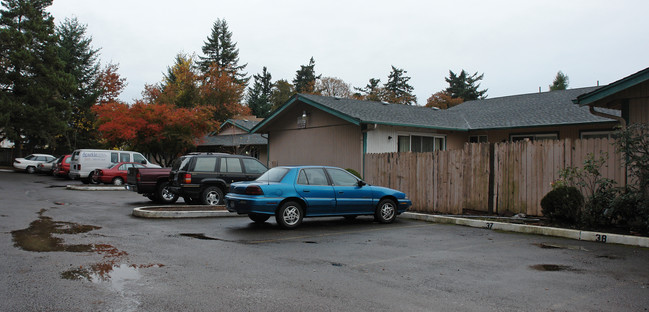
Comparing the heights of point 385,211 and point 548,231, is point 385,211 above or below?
above

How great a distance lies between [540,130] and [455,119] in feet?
13.4

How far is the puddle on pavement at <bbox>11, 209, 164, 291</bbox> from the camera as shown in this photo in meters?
5.78

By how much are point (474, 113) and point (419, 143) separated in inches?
230

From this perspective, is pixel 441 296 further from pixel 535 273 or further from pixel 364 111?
pixel 364 111

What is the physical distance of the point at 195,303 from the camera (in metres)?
4.80

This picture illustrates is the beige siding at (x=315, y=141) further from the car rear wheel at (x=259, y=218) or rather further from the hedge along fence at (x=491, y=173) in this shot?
the car rear wheel at (x=259, y=218)

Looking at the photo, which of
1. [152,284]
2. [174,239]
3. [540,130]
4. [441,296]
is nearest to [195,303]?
[152,284]

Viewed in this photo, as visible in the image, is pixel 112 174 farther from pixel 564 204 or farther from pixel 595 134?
pixel 595 134

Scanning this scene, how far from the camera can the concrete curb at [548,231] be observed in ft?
28.7

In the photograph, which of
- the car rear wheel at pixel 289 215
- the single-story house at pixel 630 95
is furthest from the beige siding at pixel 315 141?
the single-story house at pixel 630 95

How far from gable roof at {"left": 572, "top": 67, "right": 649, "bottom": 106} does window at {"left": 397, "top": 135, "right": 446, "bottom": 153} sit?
8.53 m

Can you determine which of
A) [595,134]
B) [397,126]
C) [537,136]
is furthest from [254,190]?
[595,134]

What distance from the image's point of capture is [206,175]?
15.0 meters

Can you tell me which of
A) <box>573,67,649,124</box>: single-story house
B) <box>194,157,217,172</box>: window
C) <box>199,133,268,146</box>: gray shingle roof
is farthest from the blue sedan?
<box>199,133,268,146</box>: gray shingle roof
